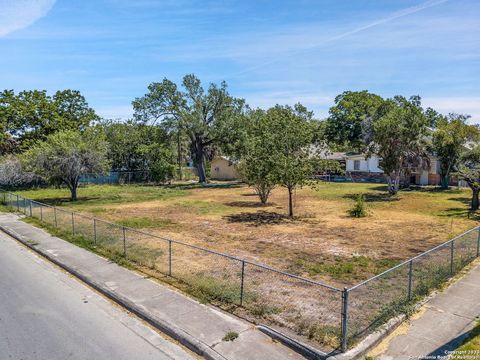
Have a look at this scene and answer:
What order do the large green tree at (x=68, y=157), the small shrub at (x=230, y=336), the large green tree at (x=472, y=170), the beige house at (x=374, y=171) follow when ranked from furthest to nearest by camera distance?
the beige house at (x=374, y=171)
the large green tree at (x=68, y=157)
the large green tree at (x=472, y=170)
the small shrub at (x=230, y=336)

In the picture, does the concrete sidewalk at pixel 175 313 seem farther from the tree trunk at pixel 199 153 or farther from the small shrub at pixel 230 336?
the tree trunk at pixel 199 153

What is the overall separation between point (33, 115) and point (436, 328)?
46.2m

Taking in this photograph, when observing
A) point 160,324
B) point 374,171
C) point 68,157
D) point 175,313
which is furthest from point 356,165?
point 160,324

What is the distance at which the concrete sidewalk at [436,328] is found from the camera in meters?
6.76

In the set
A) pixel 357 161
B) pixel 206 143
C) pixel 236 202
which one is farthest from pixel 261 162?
pixel 357 161

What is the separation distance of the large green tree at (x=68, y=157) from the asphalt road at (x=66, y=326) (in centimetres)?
1767

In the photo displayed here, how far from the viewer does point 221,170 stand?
58531mm

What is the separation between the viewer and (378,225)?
19.2 m

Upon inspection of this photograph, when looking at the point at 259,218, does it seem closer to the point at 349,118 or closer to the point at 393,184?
the point at 393,184

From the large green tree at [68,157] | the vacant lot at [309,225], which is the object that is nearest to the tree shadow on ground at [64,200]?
the vacant lot at [309,225]

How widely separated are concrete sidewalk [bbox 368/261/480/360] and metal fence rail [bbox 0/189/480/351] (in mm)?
372

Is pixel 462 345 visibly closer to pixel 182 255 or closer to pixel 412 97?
pixel 182 255

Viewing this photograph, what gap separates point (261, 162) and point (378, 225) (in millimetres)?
6929

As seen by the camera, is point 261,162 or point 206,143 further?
point 206,143
